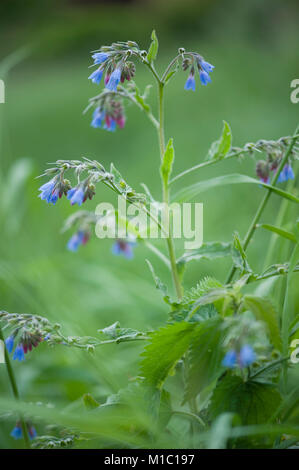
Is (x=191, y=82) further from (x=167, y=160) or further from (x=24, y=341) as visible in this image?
(x=24, y=341)

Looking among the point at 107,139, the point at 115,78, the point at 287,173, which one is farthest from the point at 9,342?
the point at 107,139

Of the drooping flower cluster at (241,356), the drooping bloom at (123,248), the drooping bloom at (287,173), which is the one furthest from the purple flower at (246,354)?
the drooping bloom at (123,248)

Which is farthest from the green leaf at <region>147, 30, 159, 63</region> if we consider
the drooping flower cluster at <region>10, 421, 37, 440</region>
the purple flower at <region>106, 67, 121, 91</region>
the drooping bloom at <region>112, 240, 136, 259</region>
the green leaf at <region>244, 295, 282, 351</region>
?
the drooping flower cluster at <region>10, 421, 37, 440</region>

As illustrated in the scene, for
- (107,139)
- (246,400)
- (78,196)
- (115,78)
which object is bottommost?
(246,400)

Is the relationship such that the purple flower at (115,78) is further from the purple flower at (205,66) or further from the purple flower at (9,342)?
the purple flower at (9,342)

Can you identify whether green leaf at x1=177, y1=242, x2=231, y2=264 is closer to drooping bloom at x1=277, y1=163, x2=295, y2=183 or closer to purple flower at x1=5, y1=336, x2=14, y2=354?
drooping bloom at x1=277, y1=163, x2=295, y2=183
